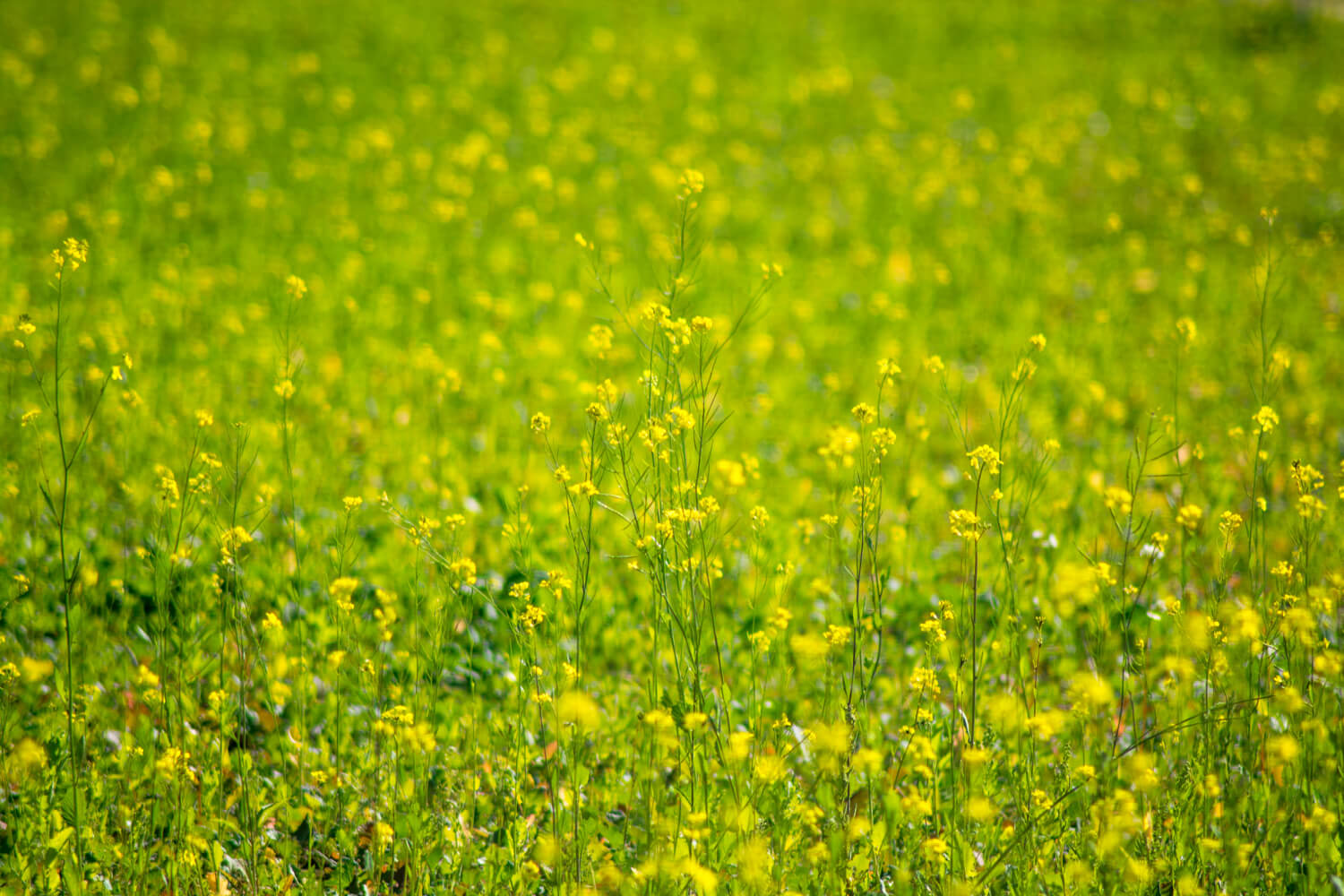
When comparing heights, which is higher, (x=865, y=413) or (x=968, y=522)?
(x=865, y=413)

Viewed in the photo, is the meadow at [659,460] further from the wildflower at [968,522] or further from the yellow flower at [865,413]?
the yellow flower at [865,413]

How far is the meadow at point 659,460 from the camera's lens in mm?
2104

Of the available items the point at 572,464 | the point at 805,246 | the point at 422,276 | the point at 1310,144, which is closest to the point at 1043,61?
the point at 1310,144

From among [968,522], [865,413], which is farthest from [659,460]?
[968,522]

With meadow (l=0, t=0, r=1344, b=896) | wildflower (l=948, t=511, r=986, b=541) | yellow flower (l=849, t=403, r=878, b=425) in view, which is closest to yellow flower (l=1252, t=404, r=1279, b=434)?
meadow (l=0, t=0, r=1344, b=896)

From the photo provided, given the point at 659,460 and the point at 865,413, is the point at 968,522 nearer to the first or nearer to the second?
the point at 865,413

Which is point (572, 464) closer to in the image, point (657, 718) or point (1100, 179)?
point (657, 718)

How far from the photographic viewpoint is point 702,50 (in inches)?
400

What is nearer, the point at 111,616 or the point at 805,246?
the point at 111,616

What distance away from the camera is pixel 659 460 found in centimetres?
223

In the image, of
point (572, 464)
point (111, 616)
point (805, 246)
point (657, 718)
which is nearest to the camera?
point (657, 718)

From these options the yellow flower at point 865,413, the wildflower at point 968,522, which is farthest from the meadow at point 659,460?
the yellow flower at point 865,413

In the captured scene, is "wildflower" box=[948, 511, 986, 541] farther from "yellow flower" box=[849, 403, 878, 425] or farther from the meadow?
"yellow flower" box=[849, 403, 878, 425]

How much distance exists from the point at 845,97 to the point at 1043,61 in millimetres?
2325
